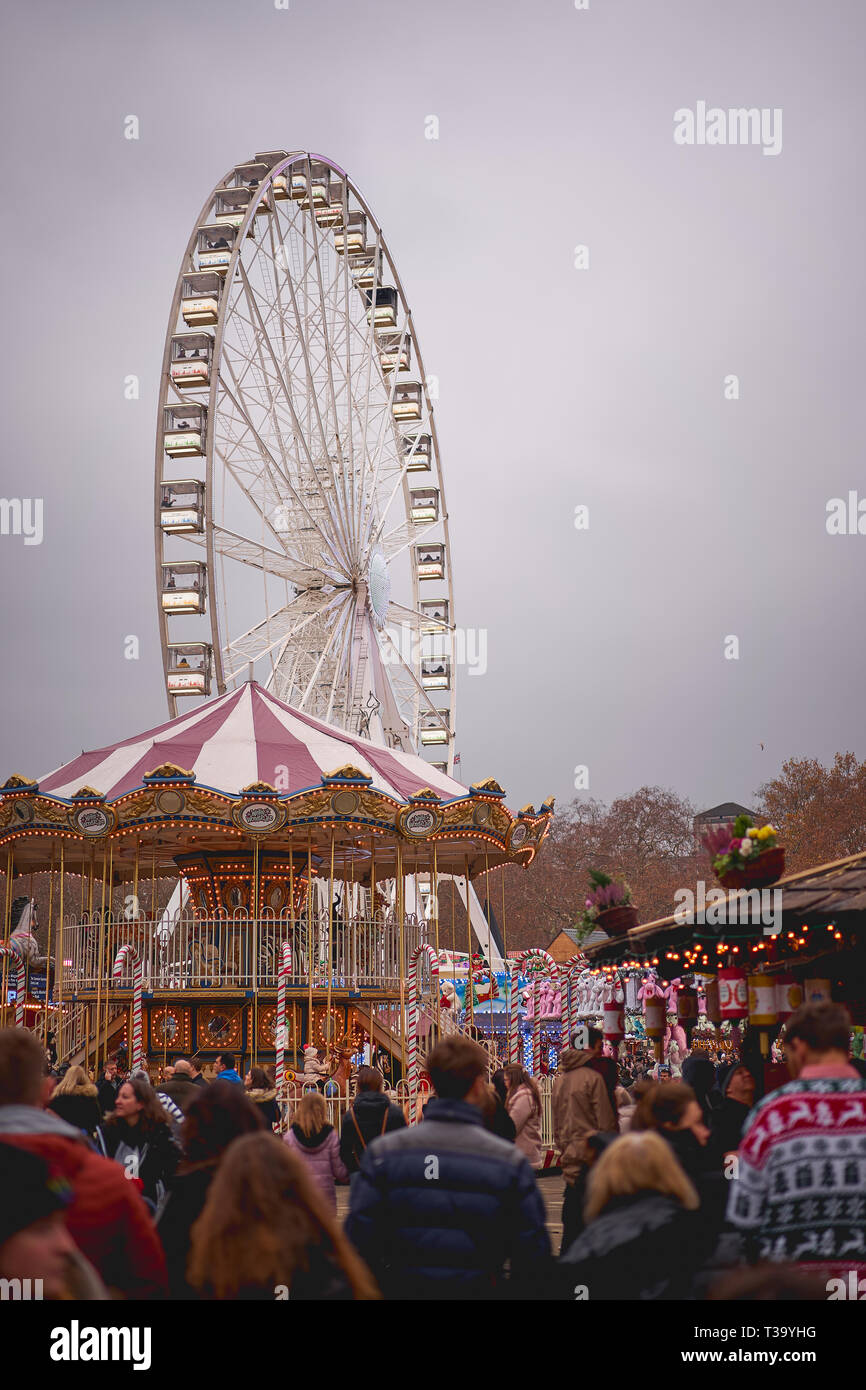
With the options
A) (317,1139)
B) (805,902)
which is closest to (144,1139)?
(317,1139)

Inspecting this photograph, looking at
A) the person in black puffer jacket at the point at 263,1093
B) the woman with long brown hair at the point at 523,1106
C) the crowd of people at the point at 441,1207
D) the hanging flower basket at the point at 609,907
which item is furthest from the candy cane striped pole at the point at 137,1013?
the crowd of people at the point at 441,1207

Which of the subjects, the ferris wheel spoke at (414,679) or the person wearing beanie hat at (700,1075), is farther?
the ferris wheel spoke at (414,679)

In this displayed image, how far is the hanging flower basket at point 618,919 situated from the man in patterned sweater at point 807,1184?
9453 millimetres

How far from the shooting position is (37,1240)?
3.11 meters

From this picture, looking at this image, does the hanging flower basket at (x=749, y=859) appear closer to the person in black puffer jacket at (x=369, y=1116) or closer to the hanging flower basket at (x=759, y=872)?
the hanging flower basket at (x=759, y=872)

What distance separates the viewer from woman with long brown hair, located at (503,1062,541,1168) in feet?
34.4

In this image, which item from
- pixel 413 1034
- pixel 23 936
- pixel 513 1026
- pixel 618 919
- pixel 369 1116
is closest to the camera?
pixel 369 1116

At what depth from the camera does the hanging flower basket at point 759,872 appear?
982 centimetres

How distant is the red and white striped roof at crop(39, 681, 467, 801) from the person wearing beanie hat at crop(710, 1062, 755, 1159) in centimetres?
1129

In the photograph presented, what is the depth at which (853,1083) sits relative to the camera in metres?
4.09

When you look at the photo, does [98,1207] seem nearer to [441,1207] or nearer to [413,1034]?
[441,1207]

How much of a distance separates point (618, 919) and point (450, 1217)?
387 inches

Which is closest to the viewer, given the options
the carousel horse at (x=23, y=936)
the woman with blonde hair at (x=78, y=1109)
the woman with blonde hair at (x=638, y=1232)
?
the woman with blonde hair at (x=638, y=1232)
